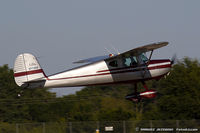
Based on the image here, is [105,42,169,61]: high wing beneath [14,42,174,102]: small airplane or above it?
above

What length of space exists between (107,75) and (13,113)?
106 feet

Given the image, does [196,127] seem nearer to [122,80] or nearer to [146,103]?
[122,80]

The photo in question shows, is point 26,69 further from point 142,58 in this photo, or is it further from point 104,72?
point 142,58

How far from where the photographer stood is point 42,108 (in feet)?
156

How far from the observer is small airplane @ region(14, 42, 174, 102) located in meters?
17.6

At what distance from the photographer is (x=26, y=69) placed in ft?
58.6

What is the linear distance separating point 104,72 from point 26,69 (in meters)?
3.38

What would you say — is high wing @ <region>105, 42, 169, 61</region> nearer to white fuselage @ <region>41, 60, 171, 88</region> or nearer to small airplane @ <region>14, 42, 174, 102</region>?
small airplane @ <region>14, 42, 174, 102</region>

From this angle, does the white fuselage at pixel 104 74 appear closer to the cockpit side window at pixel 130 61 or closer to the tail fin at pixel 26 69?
the cockpit side window at pixel 130 61

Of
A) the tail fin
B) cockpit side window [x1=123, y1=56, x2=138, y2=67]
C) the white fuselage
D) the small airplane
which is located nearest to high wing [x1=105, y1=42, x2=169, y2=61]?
the small airplane

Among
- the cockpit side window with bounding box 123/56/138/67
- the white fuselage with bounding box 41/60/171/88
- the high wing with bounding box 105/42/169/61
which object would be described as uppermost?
the high wing with bounding box 105/42/169/61

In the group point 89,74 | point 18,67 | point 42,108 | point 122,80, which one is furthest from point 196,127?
point 42,108

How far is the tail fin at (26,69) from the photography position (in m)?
17.7

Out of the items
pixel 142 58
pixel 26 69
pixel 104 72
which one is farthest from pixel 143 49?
pixel 26 69
